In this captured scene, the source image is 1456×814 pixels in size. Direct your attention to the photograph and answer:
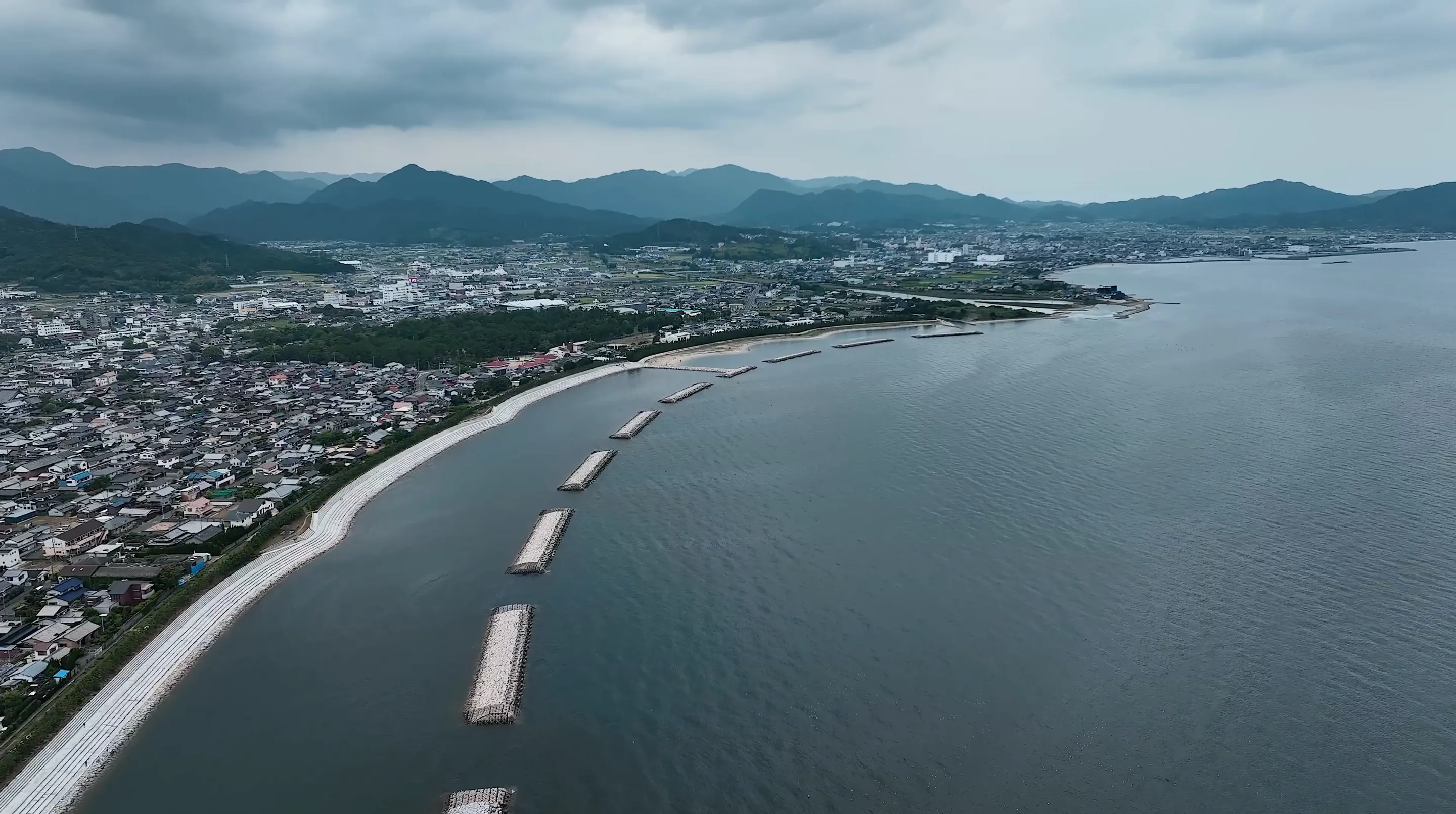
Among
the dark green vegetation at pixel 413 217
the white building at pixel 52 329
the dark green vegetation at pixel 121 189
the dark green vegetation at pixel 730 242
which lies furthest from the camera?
the dark green vegetation at pixel 121 189

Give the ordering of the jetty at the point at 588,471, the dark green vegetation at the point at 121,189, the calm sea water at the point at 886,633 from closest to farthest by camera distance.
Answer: the calm sea water at the point at 886,633
the jetty at the point at 588,471
the dark green vegetation at the point at 121,189

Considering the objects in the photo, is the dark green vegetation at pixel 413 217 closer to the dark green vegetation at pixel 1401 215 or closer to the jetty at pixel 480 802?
the jetty at pixel 480 802

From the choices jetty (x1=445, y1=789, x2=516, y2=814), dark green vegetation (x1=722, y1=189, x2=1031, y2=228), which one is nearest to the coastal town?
jetty (x1=445, y1=789, x2=516, y2=814)

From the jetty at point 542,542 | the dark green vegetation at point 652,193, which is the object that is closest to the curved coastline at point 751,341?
the jetty at point 542,542

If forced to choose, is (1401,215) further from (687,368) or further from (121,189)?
(121,189)

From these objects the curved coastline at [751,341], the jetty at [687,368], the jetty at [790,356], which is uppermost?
the curved coastline at [751,341]

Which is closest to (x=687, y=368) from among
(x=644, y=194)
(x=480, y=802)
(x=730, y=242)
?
(x=480, y=802)
